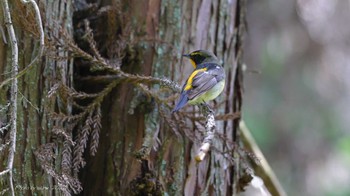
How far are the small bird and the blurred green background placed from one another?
417 centimetres

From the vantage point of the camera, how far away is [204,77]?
355 cm

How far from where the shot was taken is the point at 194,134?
3.50 metres

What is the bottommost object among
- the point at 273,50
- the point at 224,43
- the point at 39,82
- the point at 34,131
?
the point at 34,131

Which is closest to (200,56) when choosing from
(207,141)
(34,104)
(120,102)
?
(120,102)

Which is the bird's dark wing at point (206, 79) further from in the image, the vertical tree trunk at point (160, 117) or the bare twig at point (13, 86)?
the bare twig at point (13, 86)

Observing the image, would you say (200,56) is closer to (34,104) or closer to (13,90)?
(34,104)

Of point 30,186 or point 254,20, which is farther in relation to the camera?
point 254,20

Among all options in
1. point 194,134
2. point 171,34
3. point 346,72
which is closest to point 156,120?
point 194,134

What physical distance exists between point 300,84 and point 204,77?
4.70 metres

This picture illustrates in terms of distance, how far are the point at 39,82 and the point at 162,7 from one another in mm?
961

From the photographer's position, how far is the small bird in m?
3.42

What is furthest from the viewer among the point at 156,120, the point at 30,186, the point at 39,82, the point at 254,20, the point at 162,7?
the point at 254,20

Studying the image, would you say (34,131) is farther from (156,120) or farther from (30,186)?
(156,120)

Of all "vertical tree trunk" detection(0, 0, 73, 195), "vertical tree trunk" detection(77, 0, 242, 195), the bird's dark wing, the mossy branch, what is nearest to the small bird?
the bird's dark wing
